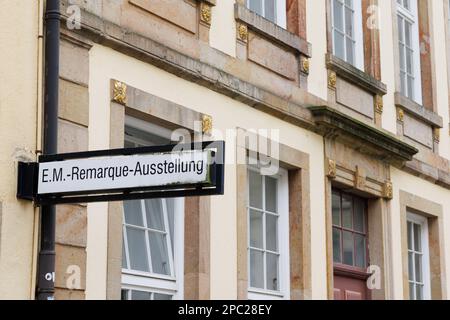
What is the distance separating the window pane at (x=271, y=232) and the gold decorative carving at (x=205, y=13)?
2104mm

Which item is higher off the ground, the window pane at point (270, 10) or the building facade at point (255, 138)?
the window pane at point (270, 10)

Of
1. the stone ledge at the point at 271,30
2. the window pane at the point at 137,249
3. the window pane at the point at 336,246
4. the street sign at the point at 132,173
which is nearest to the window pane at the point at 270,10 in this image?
the stone ledge at the point at 271,30

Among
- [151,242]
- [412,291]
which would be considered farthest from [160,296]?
[412,291]

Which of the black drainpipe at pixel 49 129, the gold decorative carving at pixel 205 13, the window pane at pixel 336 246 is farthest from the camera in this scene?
the window pane at pixel 336 246

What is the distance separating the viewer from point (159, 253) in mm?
10359

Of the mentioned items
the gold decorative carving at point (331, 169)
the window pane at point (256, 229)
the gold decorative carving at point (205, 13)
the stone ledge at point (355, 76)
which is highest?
the stone ledge at point (355, 76)

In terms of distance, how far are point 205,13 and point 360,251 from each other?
4.03m

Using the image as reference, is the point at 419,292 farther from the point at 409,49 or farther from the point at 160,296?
the point at 160,296

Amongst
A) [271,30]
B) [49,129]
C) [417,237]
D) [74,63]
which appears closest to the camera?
[49,129]

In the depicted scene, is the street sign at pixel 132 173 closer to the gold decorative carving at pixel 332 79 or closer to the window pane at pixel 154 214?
the window pane at pixel 154 214

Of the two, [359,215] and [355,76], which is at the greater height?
[355,76]

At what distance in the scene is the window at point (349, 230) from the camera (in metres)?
13.2

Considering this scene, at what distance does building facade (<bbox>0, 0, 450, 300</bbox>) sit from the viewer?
9031mm

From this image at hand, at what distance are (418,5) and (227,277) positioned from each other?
22.1ft
